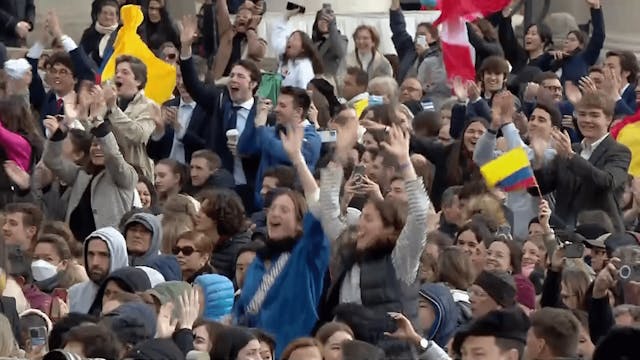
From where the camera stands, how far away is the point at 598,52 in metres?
23.7

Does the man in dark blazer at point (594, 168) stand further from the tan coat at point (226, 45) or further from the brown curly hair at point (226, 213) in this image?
the tan coat at point (226, 45)

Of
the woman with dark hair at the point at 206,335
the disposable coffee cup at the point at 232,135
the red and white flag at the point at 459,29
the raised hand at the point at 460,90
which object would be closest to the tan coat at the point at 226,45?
the red and white flag at the point at 459,29

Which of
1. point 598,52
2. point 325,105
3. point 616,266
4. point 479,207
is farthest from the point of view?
point 598,52

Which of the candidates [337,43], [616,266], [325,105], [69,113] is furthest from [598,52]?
[616,266]

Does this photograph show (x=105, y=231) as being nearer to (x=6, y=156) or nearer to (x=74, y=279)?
(x=74, y=279)

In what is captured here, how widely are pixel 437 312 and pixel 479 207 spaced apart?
11.4 feet

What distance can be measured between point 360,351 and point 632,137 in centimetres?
785

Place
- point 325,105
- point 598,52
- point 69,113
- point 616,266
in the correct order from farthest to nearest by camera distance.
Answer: point 598,52
point 325,105
point 69,113
point 616,266

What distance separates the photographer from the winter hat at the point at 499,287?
13.7m

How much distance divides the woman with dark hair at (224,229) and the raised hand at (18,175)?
9.85ft

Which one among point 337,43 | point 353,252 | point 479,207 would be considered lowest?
point 337,43

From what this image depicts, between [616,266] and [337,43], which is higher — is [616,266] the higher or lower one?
the higher one

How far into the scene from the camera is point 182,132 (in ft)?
68.2

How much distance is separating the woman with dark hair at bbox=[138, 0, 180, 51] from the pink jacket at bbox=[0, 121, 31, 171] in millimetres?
5650
